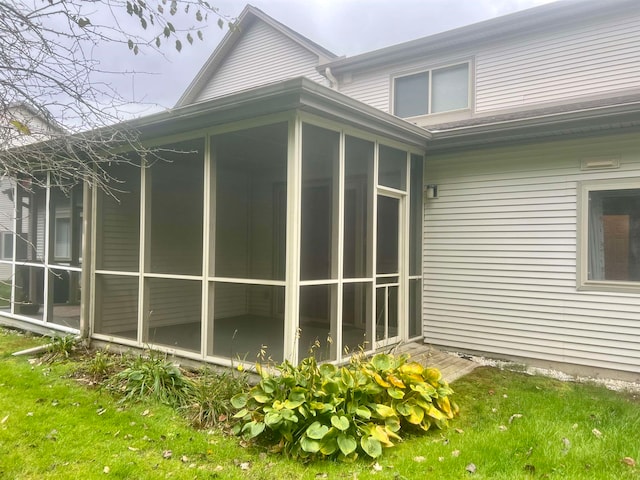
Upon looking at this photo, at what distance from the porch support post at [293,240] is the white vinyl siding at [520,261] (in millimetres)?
2839

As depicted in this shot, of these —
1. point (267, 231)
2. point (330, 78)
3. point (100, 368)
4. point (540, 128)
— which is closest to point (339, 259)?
point (540, 128)

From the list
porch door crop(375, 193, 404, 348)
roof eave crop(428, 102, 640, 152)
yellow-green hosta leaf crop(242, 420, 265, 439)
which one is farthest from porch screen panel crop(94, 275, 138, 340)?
roof eave crop(428, 102, 640, 152)

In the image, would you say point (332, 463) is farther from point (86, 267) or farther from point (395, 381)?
point (86, 267)

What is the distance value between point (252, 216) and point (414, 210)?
335 cm

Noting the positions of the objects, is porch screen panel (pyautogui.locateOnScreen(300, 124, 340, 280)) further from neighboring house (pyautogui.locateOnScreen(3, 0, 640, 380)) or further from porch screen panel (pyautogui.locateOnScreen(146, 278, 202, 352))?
porch screen panel (pyautogui.locateOnScreen(146, 278, 202, 352))

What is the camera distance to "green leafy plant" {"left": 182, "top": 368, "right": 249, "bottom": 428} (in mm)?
4031

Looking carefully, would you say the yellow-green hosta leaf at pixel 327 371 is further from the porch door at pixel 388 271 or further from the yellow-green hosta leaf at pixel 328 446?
the porch door at pixel 388 271

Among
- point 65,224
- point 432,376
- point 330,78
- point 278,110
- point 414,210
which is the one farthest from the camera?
point 330,78

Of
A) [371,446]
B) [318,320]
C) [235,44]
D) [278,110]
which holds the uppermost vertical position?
[235,44]

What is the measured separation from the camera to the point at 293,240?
14.5 feet

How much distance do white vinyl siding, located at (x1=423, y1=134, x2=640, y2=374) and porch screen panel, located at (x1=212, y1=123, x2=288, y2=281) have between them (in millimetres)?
2614

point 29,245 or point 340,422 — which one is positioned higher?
point 29,245

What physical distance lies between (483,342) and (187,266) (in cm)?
480

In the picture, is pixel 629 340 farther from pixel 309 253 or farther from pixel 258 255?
pixel 258 255
